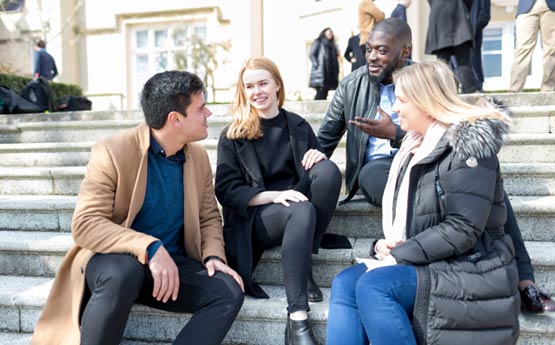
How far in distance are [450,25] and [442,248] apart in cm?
376

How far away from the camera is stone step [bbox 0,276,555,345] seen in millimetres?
2336

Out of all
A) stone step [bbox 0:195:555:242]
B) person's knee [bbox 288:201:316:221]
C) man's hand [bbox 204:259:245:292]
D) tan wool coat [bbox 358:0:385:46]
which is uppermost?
tan wool coat [bbox 358:0:385:46]

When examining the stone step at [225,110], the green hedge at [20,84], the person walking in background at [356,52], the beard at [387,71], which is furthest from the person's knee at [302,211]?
the green hedge at [20,84]

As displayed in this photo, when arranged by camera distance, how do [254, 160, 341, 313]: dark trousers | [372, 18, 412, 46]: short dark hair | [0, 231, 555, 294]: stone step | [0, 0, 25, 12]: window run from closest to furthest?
[254, 160, 341, 313]: dark trousers → [0, 231, 555, 294]: stone step → [372, 18, 412, 46]: short dark hair → [0, 0, 25, 12]: window

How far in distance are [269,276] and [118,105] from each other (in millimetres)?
12984

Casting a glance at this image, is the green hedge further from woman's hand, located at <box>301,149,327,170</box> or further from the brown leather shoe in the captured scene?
the brown leather shoe

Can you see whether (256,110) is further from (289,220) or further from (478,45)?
(478,45)

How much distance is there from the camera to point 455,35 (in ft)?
16.7

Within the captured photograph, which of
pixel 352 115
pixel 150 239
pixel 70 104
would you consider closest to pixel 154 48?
pixel 70 104

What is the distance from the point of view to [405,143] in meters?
2.27

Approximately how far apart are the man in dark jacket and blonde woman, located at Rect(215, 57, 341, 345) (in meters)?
0.31

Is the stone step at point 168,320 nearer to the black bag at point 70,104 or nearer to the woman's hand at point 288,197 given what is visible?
the woman's hand at point 288,197

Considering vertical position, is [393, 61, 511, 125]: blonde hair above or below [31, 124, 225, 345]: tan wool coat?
above

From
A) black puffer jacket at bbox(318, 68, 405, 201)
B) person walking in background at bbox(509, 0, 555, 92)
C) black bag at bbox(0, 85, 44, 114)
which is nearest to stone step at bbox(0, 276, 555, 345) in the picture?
black puffer jacket at bbox(318, 68, 405, 201)
